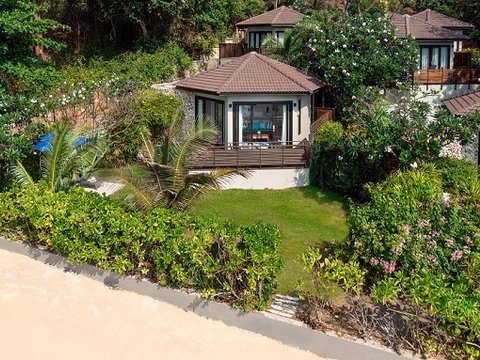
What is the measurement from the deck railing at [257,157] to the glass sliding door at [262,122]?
243 cm

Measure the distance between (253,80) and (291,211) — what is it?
7915mm

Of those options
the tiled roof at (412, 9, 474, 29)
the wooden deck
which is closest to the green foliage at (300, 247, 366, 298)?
the wooden deck

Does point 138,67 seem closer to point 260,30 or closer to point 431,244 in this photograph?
point 260,30

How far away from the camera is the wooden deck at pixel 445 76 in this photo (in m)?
28.9

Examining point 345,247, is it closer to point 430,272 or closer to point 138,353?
point 430,272

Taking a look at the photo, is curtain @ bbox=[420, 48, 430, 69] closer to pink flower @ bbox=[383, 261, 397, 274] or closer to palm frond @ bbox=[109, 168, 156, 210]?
palm frond @ bbox=[109, 168, 156, 210]

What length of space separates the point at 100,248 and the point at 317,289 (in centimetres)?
473

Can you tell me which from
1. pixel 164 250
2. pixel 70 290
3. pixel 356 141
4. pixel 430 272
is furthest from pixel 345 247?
pixel 356 141

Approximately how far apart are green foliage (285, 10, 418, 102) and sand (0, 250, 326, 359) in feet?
58.9

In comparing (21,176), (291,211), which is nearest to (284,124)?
(291,211)

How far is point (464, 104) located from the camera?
19.1 m

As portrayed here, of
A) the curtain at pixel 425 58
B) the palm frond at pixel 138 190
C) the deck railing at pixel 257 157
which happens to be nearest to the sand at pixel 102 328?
the palm frond at pixel 138 190

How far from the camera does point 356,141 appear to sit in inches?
714

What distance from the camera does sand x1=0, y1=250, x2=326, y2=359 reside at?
9.34m
